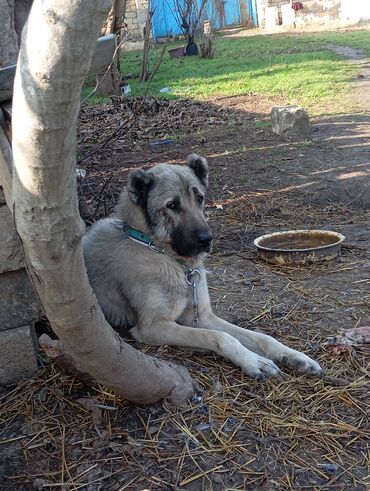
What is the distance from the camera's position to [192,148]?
32.6 feet

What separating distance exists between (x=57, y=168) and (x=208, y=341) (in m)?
2.06

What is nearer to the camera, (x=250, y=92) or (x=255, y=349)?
(x=255, y=349)

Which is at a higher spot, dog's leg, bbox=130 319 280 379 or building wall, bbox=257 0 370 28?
building wall, bbox=257 0 370 28

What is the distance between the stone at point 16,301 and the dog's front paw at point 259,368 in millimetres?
1175

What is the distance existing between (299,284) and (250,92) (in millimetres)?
10646

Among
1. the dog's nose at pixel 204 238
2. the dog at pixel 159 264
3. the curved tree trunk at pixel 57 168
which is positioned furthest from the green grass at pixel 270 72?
the curved tree trunk at pixel 57 168

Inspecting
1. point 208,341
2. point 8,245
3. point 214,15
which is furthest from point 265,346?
point 214,15

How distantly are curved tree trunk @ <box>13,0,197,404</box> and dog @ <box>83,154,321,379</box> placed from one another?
127 centimetres

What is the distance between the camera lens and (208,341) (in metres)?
3.72

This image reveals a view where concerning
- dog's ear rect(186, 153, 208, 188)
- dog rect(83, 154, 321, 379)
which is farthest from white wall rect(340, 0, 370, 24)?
dog rect(83, 154, 321, 379)

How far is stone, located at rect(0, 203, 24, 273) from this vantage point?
10.9ft

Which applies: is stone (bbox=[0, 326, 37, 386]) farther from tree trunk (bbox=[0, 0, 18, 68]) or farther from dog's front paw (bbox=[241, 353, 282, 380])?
tree trunk (bbox=[0, 0, 18, 68])

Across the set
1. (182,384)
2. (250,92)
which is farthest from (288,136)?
(182,384)

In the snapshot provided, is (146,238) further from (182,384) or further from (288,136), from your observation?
(288,136)
